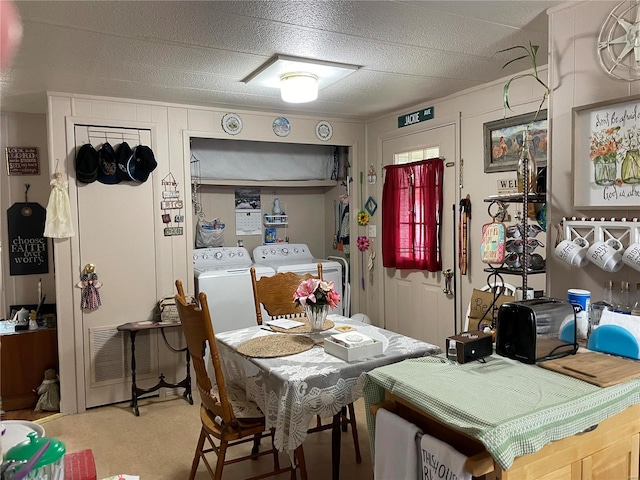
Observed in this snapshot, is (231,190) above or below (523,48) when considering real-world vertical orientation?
below

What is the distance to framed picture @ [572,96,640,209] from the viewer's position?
5.89 ft

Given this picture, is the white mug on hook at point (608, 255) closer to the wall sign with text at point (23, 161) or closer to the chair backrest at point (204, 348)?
the chair backrest at point (204, 348)

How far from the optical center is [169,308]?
12.5ft

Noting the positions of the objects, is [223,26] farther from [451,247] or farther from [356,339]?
[451,247]

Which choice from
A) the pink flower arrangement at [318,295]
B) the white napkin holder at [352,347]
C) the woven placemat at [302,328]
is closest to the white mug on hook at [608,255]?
the white napkin holder at [352,347]

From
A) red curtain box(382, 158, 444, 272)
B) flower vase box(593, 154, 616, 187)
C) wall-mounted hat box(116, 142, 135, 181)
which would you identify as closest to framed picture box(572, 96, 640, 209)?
flower vase box(593, 154, 616, 187)

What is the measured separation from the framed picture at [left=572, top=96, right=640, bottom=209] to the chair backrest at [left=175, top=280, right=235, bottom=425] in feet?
5.38

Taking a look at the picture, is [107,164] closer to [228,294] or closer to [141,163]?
[141,163]

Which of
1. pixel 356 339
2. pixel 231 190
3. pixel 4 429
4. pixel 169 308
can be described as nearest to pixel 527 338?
pixel 356 339

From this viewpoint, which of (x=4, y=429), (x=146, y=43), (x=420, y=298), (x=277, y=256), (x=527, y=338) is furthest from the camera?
(x=277, y=256)

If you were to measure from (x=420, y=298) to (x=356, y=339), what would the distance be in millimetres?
1868

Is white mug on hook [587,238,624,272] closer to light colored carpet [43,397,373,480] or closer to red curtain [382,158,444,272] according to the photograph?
light colored carpet [43,397,373,480]

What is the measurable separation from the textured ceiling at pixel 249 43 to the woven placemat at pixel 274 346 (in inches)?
60.7

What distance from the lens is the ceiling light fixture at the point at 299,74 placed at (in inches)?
110
